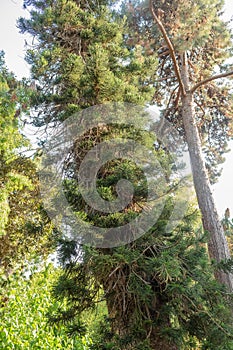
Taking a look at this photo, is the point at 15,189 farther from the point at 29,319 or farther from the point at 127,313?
the point at 127,313

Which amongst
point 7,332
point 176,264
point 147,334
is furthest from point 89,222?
point 7,332

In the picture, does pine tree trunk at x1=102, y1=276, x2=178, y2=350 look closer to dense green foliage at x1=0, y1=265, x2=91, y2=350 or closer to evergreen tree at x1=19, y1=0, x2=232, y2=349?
evergreen tree at x1=19, y1=0, x2=232, y2=349

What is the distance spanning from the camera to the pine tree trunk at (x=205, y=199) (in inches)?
214

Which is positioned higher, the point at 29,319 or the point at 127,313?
the point at 127,313

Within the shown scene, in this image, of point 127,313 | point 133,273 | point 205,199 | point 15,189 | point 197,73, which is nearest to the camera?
point 133,273

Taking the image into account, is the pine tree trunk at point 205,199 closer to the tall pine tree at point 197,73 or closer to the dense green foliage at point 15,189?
the tall pine tree at point 197,73

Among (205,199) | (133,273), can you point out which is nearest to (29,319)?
(133,273)

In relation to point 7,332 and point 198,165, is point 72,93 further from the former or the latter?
point 7,332

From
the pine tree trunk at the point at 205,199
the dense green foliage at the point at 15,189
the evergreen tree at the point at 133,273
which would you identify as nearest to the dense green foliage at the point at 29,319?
the dense green foliage at the point at 15,189

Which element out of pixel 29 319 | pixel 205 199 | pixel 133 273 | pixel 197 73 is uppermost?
pixel 197 73

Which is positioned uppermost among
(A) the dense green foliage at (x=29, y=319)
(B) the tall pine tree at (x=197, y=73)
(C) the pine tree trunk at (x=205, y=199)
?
(B) the tall pine tree at (x=197, y=73)

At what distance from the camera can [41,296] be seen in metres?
7.13

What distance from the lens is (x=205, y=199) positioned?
604cm

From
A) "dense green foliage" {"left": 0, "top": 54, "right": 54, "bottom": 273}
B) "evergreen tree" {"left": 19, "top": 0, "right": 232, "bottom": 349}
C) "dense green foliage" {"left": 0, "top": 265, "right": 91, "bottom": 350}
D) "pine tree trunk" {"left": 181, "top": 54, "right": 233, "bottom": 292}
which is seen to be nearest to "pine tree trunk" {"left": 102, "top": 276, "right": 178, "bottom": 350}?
"evergreen tree" {"left": 19, "top": 0, "right": 232, "bottom": 349}
